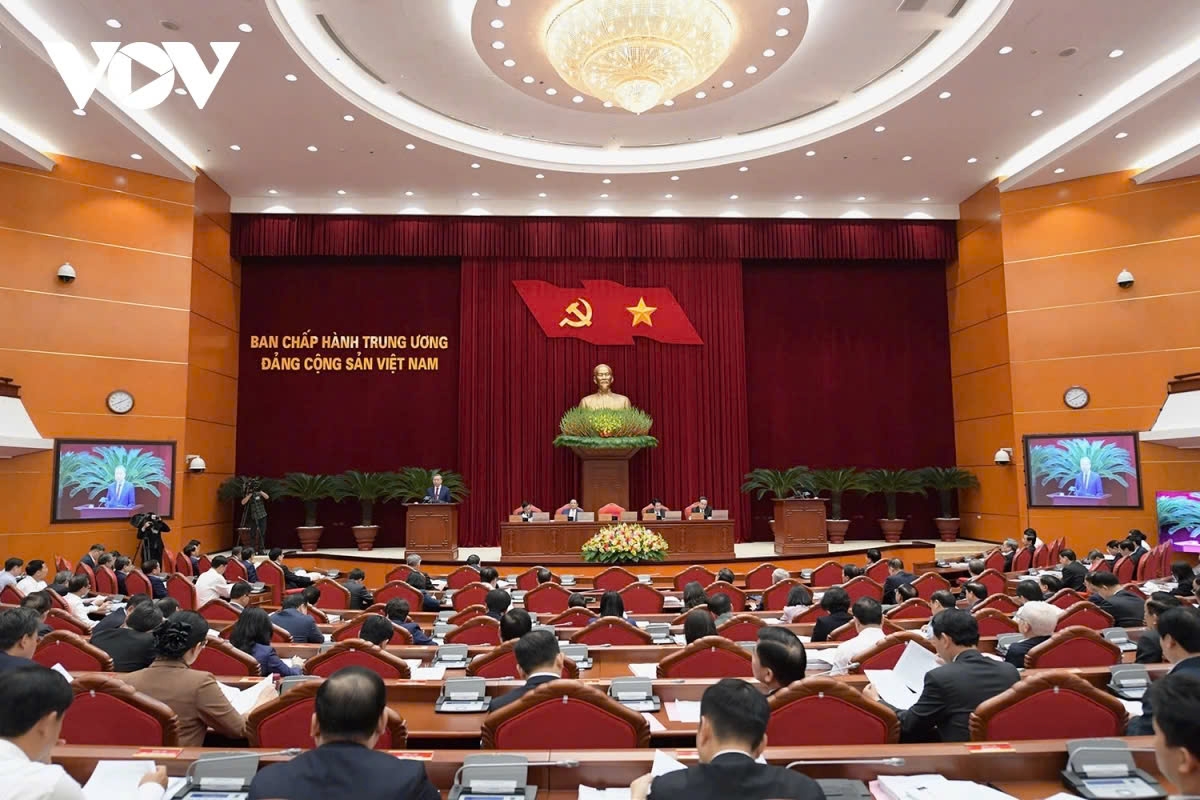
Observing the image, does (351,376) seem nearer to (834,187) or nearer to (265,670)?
(834,187)

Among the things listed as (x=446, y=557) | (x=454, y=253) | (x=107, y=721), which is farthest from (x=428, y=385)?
(x=107, y=721)

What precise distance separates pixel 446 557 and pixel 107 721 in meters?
8.64

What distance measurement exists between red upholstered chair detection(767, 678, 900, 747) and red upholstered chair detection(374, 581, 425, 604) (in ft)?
14.1

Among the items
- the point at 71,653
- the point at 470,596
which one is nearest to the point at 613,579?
the point at 470,596

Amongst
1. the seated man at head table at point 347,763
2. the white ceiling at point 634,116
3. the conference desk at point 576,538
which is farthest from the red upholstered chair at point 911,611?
the white ceiling at point 634,116

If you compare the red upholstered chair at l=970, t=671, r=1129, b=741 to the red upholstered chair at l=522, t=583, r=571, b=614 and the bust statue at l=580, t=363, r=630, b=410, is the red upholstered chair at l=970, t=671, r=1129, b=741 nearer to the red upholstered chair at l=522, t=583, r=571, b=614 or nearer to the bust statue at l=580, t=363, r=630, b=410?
the red upholstered chair at l=522, t=583, r=571, b=614

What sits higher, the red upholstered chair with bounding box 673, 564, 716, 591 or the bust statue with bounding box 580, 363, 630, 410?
the bust statue with bounding box 580, 363, 630, 410

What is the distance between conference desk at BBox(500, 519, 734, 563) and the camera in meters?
10.7

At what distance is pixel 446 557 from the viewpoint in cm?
1095

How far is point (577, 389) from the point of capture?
1392 cm

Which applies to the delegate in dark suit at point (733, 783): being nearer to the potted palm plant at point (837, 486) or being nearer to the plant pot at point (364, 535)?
the plant pot at point (364, 535)

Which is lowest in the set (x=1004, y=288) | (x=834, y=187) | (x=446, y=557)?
(x=446, y=557)

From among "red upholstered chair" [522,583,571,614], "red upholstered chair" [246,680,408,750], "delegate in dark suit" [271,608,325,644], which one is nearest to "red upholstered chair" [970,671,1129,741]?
"red upholstered chair" [246,680,408,750]

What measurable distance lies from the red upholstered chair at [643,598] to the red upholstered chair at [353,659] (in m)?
3.14
